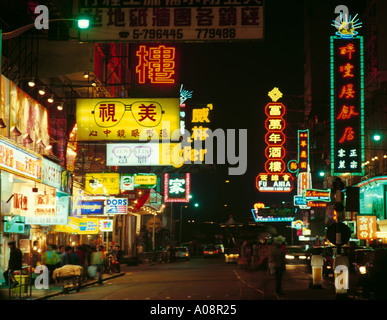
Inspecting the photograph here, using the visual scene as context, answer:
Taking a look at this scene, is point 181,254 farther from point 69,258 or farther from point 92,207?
point 69,258

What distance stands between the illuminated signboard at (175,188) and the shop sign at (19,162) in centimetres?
3183

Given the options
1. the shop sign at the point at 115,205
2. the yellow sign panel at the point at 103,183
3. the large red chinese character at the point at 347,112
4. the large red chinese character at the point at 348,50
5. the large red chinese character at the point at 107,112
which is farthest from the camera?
the shop sign at the point at 115,205

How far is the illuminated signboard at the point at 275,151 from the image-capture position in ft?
160

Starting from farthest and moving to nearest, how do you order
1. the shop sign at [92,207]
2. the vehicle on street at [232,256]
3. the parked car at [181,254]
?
the parked car at [181,254] < the vehicle on street at [232,256] < the shop sign at [92,207]

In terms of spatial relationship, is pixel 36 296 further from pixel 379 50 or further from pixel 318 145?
pixel 318 145

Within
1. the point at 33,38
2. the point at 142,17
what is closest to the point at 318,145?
the point at 33,38

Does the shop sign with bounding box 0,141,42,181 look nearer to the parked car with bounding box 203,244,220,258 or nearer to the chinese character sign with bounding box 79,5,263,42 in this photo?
the chinese character sign with bounding box 79,5,263,42

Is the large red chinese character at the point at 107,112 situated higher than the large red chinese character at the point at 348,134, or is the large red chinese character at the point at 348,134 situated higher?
the large red chinese character at the point at 348,134

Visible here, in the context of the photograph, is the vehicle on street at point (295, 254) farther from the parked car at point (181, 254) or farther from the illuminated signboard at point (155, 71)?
the illuminated signboard at point (155, 71)

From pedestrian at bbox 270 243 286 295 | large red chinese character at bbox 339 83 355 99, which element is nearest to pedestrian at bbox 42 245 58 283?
pedestrian at bbox 270 243 286 295

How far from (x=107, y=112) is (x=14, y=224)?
6445 mm

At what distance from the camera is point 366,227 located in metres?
39.9

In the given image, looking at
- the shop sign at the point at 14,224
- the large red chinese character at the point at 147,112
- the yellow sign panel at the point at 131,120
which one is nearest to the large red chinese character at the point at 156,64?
the yellow sign panel at the point at 131,120

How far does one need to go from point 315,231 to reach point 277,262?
2509 inches
